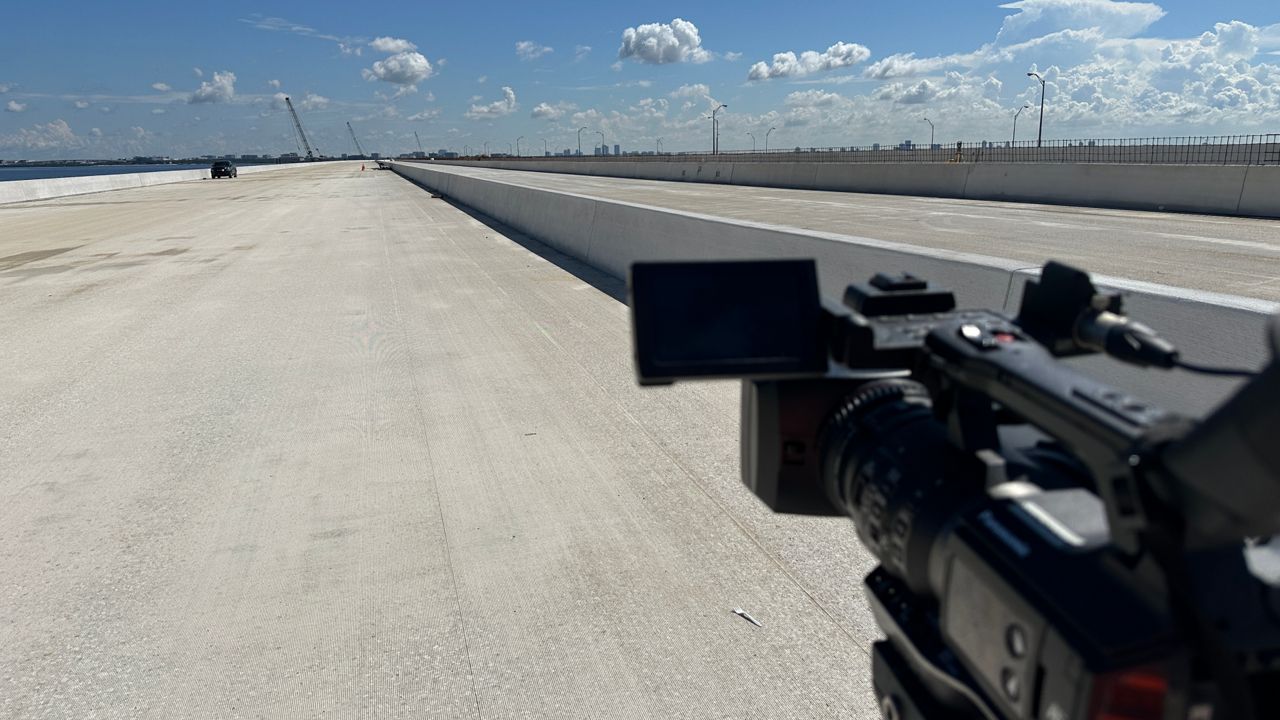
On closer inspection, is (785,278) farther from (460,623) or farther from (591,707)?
(460,623)

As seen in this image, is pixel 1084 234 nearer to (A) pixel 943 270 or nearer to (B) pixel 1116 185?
(B) pixel 1116 185

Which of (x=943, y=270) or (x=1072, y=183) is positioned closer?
(x=943, y=270)

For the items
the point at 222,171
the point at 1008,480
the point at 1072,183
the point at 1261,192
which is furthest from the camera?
the point at 222,171

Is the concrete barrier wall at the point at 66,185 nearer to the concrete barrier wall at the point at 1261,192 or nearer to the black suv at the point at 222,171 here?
the black suv at the point at 222,171

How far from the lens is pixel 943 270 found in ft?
14.9

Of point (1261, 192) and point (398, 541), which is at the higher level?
point (1261, 192)

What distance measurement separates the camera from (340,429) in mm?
5273

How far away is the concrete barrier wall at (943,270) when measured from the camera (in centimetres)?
306

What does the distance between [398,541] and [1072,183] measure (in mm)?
20672

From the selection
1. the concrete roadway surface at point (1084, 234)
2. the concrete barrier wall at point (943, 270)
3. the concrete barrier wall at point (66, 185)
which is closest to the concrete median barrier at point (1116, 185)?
the concrete roadway surface at point (1084, 234)

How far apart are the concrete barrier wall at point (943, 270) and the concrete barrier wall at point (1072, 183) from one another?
12492mm

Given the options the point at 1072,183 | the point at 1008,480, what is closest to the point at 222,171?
the point at 1072,183

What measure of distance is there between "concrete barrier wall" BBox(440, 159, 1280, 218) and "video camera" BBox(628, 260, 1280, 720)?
17795 mm

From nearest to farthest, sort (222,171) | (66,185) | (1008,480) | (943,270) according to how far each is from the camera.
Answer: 1. (1008,480)
2. (943,270)
3. (66,185)
4. (222,171)
